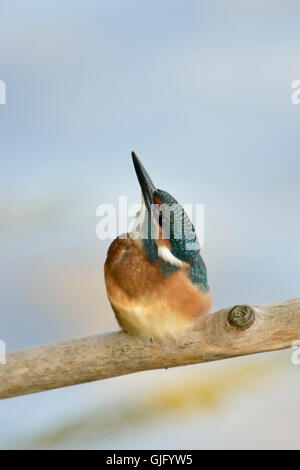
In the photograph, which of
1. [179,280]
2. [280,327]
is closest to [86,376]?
[179,280]

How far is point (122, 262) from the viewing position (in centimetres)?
157

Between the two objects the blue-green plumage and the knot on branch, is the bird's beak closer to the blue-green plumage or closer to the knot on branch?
the blue-green plumage

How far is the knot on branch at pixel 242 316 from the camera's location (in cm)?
145

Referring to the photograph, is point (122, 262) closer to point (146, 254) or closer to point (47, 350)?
point (146, 254)

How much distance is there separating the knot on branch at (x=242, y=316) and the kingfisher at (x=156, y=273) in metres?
0.13

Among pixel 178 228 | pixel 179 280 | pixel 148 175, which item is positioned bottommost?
pixel 179 280

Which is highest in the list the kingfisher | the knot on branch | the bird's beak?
the bird's beak

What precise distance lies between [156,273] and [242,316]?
9.3 inches

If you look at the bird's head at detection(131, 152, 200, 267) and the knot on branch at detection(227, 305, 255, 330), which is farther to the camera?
the bird's head at detection(131, 152, 200, 267)

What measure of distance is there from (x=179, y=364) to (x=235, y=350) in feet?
0.52

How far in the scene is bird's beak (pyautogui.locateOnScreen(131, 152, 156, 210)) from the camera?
5.09ft

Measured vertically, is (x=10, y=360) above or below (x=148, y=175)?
below

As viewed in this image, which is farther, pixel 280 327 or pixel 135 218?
pixel 135 218

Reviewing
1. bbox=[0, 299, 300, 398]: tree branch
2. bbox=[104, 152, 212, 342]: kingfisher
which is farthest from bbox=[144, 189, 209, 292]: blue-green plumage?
bbox=[0, 299, 300, 398]: tree branch
